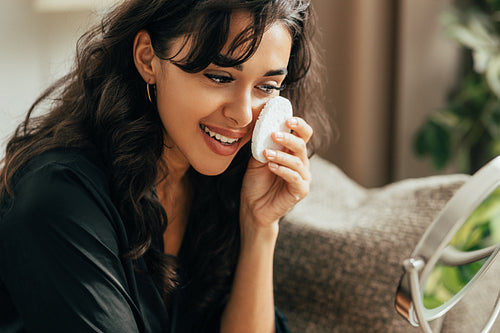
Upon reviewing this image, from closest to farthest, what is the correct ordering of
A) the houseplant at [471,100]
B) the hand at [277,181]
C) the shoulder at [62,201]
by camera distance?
the shoulder at [62,201] → the hand at [277,181] → the houseplant at [471,100]

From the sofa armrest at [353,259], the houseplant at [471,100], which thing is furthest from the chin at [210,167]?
the houseplant at [471,100]

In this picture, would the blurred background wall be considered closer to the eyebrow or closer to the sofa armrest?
the sofa armrest

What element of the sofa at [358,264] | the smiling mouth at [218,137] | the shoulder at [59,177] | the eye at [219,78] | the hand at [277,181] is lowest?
the sofa at [358,264]

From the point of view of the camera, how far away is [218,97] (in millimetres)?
980

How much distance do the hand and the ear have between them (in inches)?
10.5

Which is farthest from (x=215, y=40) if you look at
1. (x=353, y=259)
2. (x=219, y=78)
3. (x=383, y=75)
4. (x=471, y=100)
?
(x=383, y=75)

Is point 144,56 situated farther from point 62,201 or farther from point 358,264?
point 358,264

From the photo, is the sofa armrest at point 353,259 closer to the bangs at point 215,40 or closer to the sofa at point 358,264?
the sofa at point 358,264

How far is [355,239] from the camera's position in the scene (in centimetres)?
130

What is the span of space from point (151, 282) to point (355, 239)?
0.50 meters

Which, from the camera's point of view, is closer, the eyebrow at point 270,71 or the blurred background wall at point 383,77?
the eyebrow at point 270,71

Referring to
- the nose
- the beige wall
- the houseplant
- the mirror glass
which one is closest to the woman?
the nose

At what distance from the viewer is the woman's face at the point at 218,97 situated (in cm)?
97

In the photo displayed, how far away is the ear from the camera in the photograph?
3.32 feet
